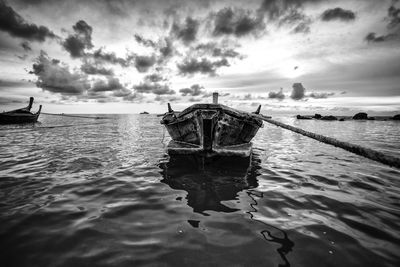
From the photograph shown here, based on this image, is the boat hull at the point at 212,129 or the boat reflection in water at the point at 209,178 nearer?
the boat reflection in water at the point at 209,178

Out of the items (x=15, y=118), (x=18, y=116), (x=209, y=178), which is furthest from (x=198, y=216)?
(x=15, y=118)

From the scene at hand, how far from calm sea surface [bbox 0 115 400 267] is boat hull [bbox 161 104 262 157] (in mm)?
799

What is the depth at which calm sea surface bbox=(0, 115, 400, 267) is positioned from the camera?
310 centimetres

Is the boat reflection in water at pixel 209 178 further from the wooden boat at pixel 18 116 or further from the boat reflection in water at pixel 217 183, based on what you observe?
the wooden boat at pixel 18 116

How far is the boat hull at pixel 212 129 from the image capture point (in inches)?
270

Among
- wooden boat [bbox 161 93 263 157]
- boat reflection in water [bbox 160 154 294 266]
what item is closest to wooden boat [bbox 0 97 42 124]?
boat reflection in water [bbox 160 154 294 266]

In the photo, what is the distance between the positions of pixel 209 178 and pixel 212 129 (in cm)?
163

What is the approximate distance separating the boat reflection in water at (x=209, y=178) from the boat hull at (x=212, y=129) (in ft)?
1.72

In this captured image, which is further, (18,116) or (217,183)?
(18,116)

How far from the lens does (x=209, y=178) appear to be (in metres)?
6.68

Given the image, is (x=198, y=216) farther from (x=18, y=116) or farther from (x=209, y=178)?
(x=18, y=116)

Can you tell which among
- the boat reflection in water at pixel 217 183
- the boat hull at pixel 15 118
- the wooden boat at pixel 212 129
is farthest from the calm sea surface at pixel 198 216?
the boat hull at pixel 15 118

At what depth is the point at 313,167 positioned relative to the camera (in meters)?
8.37

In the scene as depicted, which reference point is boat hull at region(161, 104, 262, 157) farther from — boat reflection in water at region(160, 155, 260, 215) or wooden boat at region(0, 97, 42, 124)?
wooden boat at region(0, 97, 42, 124)
